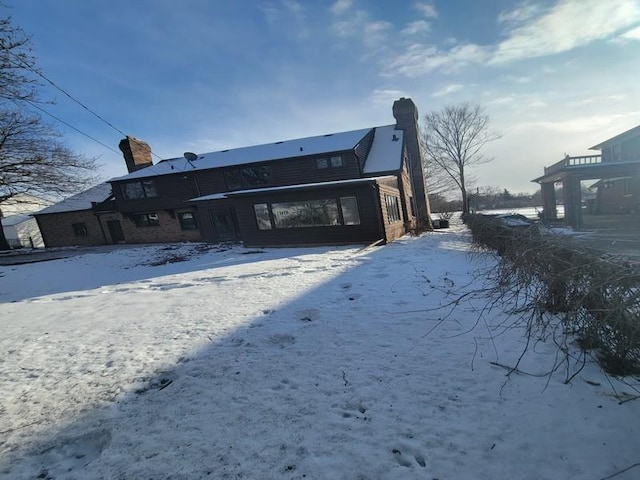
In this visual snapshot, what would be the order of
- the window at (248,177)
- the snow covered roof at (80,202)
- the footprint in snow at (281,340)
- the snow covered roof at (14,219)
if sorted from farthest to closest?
the snow covered roof at (14,219), the snow covered roof at (80,202), the window at (248,177), the footprint in snow at (281,340)

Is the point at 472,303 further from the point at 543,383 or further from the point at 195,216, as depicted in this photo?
the point at 195,216

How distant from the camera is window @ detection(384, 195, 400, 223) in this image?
1483 cm

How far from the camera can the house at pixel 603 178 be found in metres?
15.8

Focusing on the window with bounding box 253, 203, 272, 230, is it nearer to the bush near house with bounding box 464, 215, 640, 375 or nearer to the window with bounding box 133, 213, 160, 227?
the window with bounding box 133, 213, 160, 227

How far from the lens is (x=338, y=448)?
7.45 ft

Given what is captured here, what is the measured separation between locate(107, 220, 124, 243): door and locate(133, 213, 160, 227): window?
1994mm

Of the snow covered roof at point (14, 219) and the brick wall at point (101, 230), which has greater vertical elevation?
the snow covered roof at point (14, 219)

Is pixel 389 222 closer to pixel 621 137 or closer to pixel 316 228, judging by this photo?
pixel 316 228

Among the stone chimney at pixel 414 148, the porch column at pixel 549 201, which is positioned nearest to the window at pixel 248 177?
the stone chimney at pixel 414 148

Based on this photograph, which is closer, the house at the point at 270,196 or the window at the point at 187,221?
the house at the point at 270,196

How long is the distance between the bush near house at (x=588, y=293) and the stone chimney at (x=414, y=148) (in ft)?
58.8

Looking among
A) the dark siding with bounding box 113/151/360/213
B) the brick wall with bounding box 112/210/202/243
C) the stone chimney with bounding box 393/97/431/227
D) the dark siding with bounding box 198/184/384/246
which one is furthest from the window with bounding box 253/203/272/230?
the stone chimney with bounding box 393/97/431/227

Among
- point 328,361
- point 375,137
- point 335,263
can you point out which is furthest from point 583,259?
point 375,137

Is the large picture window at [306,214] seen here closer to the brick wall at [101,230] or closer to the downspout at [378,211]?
the downspout at [378,211]
